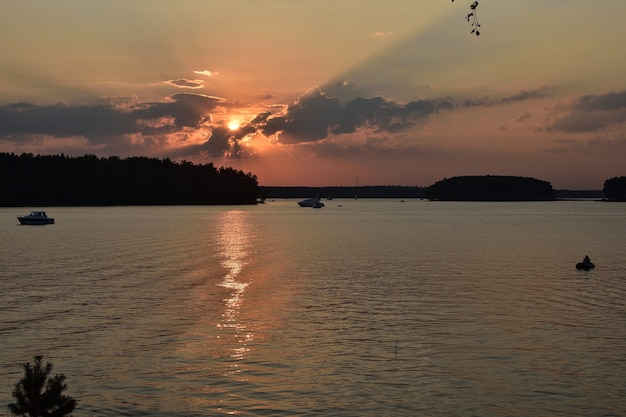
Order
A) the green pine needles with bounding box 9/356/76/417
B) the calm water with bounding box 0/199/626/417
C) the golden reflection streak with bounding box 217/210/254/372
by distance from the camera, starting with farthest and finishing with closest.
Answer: the golden reflection streak with bounding box 217/210/254/372, the calm water with bounding box 0/199/626/417, the green pine needles with bounding box 9/356/76/417

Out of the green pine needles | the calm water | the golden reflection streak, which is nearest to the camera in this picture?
the green pine needles

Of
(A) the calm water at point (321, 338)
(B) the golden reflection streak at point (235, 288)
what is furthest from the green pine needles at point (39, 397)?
(B) the golden reflection streak at point (235, 288)

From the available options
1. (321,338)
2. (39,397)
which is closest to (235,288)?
(321,338)

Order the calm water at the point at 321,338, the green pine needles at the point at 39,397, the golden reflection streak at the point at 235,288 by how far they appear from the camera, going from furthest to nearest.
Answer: the golden reflection streak at the point at 235,288 < the calm water at the point at 321,338 < the green pine needles at the point at 39,397

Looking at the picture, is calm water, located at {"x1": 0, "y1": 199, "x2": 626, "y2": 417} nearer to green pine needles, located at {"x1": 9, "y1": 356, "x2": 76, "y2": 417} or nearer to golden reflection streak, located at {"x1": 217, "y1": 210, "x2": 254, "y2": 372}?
golden reflection streak, located at {"x1": 217, "y1": 210, "x2": 254, "y2": 372}

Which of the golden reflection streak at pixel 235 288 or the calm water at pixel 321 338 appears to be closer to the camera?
the calm water at pixel 321 338

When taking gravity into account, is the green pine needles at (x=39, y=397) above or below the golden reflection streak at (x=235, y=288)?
above

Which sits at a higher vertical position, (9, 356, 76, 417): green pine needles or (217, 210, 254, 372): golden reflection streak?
(9, 356, 76, 417): green pine needles

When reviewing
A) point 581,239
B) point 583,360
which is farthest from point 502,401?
point 581,239

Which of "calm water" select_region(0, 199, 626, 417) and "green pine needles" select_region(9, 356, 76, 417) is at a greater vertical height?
"green pine needles" select_region(9, 356, 76, 417)

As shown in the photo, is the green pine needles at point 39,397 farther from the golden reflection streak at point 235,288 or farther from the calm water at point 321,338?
the golden reflection streak at point 235,288

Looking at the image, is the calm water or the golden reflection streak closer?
the calm water

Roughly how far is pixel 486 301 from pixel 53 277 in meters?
34.1

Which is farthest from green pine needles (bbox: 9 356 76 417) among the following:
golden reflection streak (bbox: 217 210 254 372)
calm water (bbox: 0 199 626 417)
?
golden reflection streak (bbox: 217 210 254 372)
